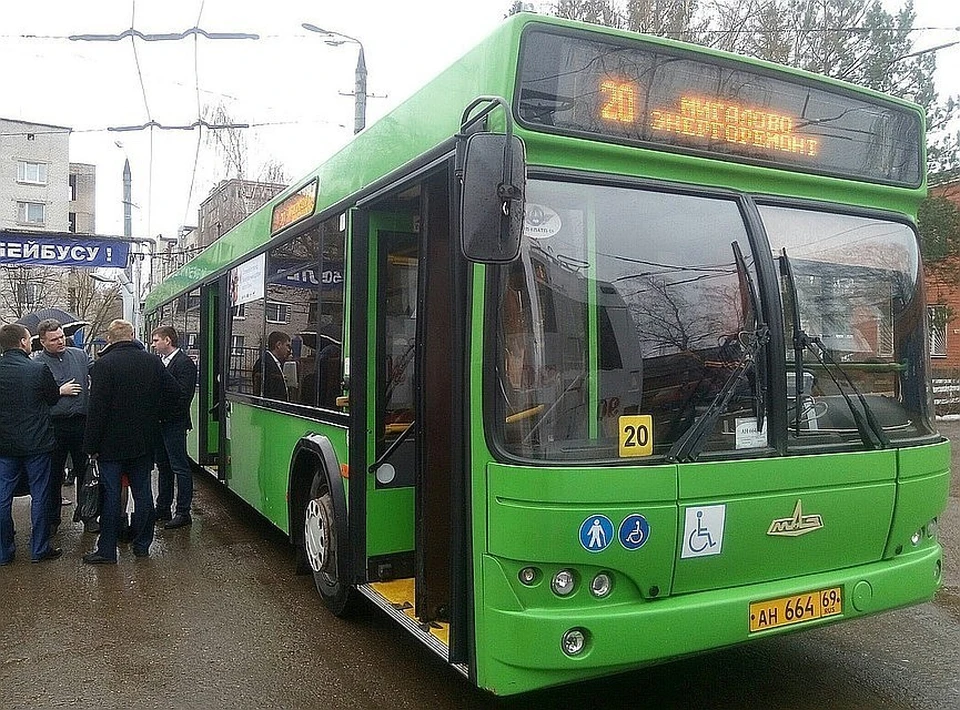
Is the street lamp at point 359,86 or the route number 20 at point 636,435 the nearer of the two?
the route number 20 at point 636,435

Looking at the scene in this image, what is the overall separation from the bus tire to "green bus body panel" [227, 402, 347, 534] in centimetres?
35

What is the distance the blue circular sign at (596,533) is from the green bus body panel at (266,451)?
1.96 metres

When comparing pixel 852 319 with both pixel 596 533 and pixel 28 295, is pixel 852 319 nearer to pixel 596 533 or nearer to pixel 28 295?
pixel 596 533

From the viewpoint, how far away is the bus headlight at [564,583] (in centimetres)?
343

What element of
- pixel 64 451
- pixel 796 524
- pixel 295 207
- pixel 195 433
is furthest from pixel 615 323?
pixel 195 433

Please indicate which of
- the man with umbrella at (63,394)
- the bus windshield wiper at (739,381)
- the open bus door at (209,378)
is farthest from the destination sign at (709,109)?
the open bus door at (209,378)

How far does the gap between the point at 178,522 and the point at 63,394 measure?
1.64m

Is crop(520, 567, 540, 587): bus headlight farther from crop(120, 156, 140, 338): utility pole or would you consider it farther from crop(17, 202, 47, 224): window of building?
crop(17, 202, 47, 224): window of building

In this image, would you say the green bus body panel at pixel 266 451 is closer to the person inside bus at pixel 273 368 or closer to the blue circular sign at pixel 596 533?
the person inside bus at pixel 273 368

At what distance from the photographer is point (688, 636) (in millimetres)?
3533

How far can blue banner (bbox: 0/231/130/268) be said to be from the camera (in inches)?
571

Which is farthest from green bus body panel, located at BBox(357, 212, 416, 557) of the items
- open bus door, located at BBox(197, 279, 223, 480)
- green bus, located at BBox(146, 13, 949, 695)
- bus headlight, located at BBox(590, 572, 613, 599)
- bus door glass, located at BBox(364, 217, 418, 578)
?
open bus door, located at BBox(197, 279, 223, 480)

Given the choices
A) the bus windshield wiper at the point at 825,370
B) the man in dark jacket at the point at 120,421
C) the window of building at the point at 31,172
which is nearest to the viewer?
the bus windshield wiper at the point at 825,370

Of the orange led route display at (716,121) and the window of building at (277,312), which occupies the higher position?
the orange led route display at (716,121)
